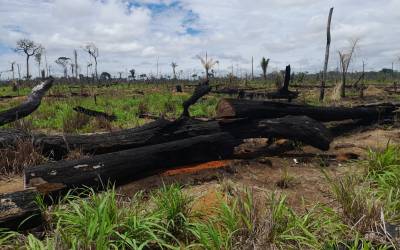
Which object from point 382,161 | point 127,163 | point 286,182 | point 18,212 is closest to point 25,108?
point 127,163

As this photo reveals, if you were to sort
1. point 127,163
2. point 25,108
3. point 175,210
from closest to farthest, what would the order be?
point 175,210, point 127,163, point 25,108

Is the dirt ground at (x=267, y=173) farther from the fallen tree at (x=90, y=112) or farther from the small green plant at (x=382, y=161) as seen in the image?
the fallen tree at (x=90, y=112)

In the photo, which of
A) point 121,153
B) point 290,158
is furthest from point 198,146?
point 290,158

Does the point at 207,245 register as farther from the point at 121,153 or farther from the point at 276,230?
the point at 121,153

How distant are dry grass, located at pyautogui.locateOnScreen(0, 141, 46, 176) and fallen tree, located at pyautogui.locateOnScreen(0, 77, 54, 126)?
3.98ft

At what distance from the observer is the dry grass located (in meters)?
6.13

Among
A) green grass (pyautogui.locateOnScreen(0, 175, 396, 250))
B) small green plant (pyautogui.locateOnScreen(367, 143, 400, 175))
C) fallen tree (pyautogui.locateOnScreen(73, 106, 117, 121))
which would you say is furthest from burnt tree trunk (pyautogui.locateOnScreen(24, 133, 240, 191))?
fallen tree (pyautogui.locateOnScreen(73, 106, 117, 121))

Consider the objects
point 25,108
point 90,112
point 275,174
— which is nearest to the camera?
point 275,174

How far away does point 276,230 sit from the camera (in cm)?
377

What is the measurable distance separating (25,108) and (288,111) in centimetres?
505

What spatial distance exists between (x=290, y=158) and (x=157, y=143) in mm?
2324

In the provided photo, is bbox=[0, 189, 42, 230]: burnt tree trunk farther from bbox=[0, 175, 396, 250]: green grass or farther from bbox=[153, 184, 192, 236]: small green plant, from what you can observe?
bbox=[153, 184, 192, 236]: small green plant

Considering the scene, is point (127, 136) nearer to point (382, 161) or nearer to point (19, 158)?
point (19, 158)

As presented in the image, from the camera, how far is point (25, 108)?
7719mm
